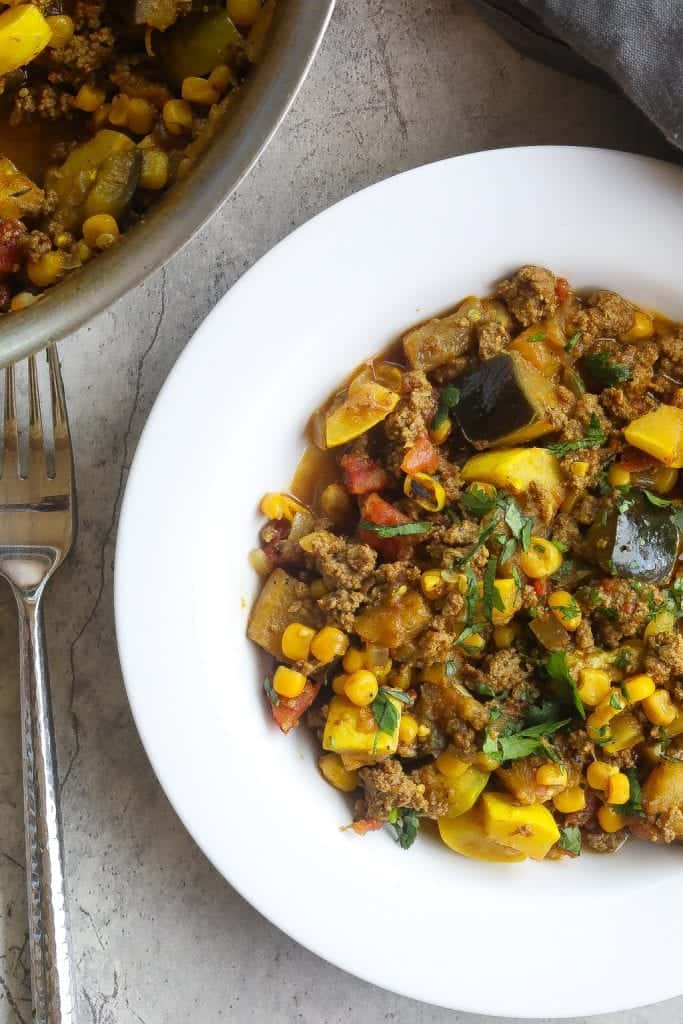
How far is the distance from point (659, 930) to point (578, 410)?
1.38m

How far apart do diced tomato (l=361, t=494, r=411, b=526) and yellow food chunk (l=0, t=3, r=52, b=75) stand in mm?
1292

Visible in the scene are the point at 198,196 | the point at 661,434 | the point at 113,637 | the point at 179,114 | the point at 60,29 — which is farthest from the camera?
the point at 113,637

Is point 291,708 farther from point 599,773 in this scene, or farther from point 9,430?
point 9,430

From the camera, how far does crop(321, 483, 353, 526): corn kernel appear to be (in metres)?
2.73

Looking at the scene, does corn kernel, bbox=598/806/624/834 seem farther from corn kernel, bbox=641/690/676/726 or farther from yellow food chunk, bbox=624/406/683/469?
yellow food chunk, bbox=624/406/683/469

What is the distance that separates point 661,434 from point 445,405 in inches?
22.1

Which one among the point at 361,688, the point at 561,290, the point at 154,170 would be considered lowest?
the point at 361,688

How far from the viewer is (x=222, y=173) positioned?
6.68 feet

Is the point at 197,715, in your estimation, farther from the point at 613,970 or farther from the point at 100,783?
the point at 613,970

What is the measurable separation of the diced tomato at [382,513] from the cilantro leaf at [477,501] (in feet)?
0.52

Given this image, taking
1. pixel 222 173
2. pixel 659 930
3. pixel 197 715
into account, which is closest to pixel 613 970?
pixel 659 930

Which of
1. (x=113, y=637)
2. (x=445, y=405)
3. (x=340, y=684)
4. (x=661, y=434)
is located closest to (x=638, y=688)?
(x=661, y=434)

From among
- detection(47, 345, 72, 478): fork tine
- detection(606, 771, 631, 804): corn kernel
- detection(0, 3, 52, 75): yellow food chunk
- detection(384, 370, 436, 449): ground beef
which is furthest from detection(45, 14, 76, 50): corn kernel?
detection(606, 771, 631, 804): corn kernel

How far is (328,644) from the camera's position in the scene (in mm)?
2596
